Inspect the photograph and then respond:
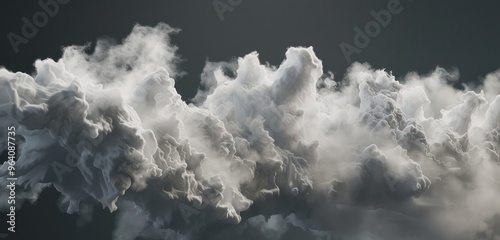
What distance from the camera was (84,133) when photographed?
34375mm

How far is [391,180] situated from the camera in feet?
164

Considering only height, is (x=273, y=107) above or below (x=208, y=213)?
above

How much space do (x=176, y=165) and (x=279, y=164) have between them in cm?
1010

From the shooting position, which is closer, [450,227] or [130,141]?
[130,141]

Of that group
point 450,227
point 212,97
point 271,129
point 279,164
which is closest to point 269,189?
point 279,164

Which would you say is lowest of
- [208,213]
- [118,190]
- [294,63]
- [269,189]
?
[118,190]

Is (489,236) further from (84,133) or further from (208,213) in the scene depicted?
(84,133)

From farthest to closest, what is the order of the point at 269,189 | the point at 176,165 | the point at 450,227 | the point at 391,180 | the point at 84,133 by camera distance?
the point at 450,227 < the point at 391,180 < the point at 269,189 < the point at 176,165 < the point at 84,133

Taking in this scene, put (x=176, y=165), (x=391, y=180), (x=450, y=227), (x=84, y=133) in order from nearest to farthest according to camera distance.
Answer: (x=84, y=133) → (x=176, y=165) → (x=391, y=180) → (x=450, y=227)

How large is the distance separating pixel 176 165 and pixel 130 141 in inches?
181

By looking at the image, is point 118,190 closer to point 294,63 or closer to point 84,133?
point 84,133

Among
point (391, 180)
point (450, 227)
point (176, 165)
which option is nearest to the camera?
point (176, 165)

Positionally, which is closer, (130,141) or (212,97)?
(130,141)

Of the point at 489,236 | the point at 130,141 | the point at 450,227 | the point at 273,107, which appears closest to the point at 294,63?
the point at 273,107
